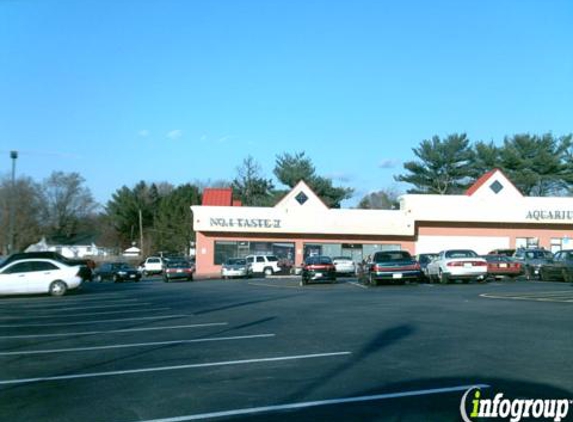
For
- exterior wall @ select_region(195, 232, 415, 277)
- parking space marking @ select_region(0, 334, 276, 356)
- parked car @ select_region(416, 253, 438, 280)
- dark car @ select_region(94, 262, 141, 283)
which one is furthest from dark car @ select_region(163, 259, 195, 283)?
parking space marking @ select_region(0, 334, 276, 356)

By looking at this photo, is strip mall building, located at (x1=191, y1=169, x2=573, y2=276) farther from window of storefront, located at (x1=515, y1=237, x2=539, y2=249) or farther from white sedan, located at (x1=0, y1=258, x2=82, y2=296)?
white sedan, located at (x1=0, y1=258, x2=82, y2=296)

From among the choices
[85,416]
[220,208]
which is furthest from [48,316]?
[220,208]

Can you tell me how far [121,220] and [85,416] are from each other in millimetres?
89136

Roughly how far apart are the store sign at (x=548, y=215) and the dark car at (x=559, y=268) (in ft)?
69.1

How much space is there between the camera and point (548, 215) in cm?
5403

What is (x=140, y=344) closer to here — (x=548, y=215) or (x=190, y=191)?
(x=548, y=215)

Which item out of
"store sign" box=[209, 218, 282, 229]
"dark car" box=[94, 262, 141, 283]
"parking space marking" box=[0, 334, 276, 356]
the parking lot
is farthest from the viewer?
"store sign" box=[209, 218, 282, 229]

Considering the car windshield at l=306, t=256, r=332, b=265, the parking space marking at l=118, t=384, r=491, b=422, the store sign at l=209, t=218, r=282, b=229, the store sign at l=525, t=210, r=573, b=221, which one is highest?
the store sign at l=525, t=210, r=573, b=221

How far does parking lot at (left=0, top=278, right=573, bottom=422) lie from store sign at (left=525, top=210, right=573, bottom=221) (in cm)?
3771

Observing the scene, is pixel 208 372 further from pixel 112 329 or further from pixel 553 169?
pixel 553 169

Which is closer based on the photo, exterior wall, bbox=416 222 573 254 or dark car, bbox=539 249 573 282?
dark car, bbox=539 249 573 282

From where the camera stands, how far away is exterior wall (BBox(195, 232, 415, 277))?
55.0 m

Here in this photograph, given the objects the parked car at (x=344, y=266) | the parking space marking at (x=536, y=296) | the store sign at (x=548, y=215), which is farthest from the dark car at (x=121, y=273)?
the parking space marking at (x=536, y=296)

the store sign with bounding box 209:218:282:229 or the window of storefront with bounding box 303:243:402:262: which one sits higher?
the store sign with bounding box 209:218:282:229
